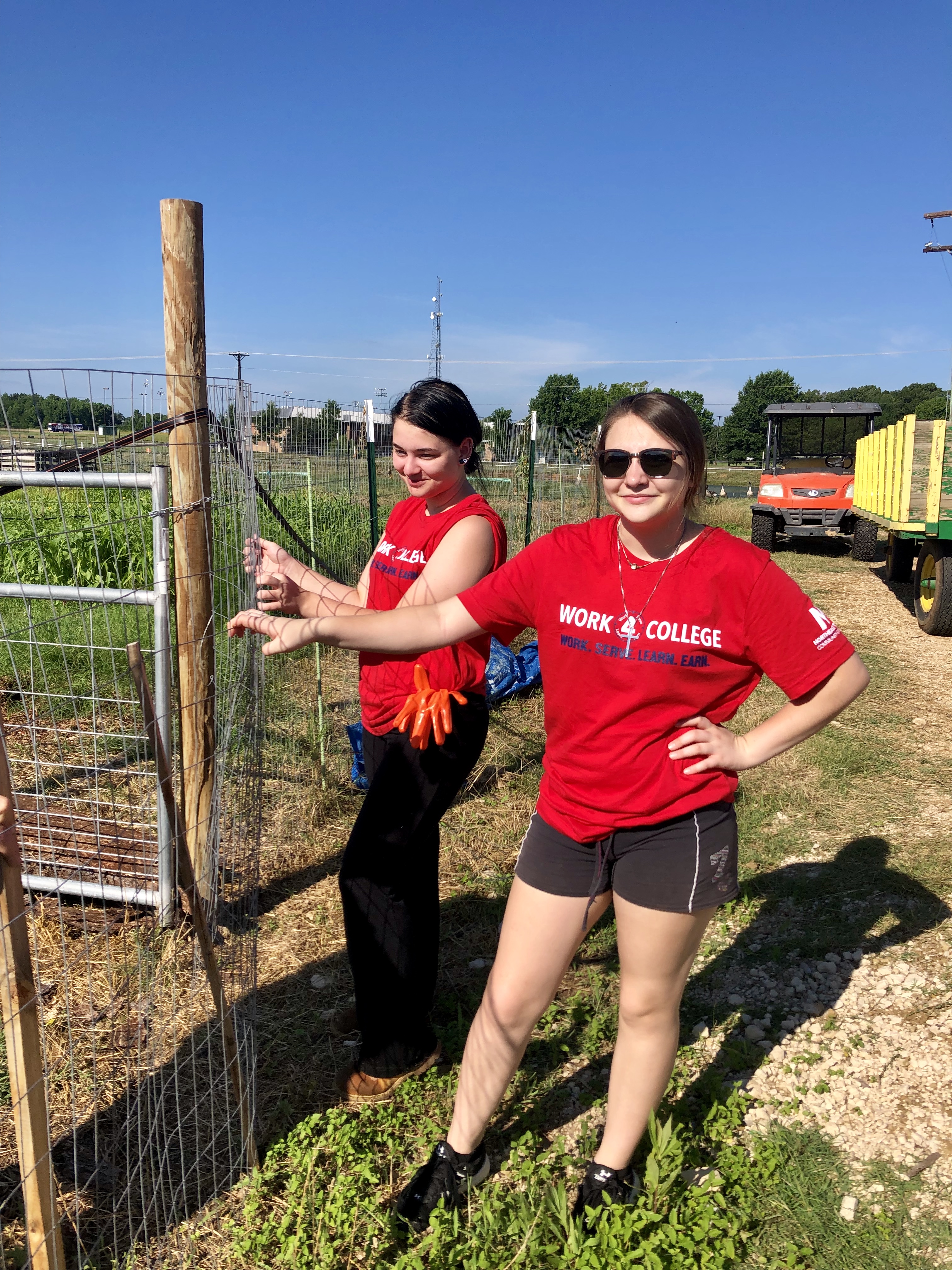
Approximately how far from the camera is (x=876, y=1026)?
Result: 3.07 meters

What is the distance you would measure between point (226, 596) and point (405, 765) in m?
0.83

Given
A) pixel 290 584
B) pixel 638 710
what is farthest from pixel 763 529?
pixel 638 710

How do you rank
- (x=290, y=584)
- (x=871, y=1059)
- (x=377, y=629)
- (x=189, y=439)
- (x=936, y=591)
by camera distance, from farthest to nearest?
(x=936, y=591)
(x=871, y=1059)
(x=189, y=439)
(x=290, y=584)
(x=377, y=629)

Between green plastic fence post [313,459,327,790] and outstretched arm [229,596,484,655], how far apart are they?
250cm

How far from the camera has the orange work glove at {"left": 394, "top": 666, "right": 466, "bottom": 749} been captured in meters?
2.28

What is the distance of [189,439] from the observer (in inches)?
→ 109

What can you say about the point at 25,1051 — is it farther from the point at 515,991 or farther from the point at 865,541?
the point at 865,541

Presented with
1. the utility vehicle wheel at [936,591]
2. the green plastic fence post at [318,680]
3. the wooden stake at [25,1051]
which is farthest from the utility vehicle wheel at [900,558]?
the wooden stake at [25,1051]

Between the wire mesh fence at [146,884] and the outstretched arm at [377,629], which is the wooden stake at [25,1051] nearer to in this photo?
the wire mesh fence at [146,884]

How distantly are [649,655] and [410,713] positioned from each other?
0.70m

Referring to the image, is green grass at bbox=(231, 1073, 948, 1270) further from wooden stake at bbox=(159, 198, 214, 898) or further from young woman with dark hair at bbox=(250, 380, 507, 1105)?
wooden stake at bbox=(159, 198, 214, 898)

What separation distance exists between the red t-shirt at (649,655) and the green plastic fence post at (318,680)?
2725 mm

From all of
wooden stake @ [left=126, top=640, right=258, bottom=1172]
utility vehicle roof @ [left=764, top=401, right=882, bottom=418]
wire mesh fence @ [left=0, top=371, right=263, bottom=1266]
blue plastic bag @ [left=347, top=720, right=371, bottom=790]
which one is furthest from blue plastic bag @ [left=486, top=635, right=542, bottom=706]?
utility vehicle roof @ [left=764, top=401, right=882, bottom=418]

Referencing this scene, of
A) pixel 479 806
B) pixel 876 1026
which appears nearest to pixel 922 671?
pixel 479 806
